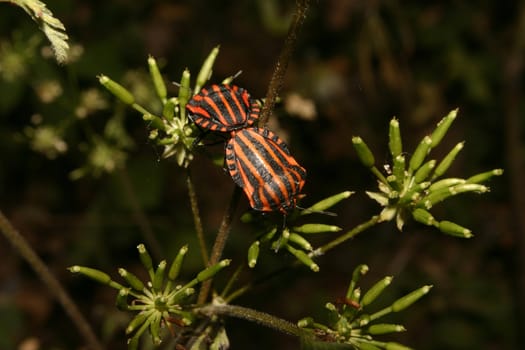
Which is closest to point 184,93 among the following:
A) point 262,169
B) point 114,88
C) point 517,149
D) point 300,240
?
point 114,88

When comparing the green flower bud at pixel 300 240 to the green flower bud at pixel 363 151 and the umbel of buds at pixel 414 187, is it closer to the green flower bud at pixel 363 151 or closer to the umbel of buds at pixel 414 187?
the umbel of buds at pixel 414 187

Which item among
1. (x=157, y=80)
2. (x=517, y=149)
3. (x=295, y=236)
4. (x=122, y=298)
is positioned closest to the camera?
(x=122, y=298)

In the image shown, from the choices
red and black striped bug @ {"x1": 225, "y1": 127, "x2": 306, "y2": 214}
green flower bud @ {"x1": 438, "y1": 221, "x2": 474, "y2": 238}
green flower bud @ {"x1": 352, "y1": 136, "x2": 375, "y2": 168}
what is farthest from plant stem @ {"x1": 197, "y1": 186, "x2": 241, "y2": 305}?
green flower bud @ {"x1": 438, "y1": 221, "x2": 474, "y2": 238}

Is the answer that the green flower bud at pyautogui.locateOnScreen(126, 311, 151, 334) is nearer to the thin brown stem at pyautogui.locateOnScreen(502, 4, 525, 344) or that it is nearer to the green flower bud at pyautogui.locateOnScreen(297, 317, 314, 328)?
the green flower bud at pyautogui.locateOnScreen(297, 317, 314, 328)

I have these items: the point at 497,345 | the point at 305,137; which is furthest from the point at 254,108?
the point at 497,345

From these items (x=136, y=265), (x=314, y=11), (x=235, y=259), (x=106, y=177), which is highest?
(x=314, y=11)

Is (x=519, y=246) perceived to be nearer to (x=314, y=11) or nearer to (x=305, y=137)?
(x=305, y=137)

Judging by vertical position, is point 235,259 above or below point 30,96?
below

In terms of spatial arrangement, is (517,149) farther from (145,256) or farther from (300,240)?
(145,256)
